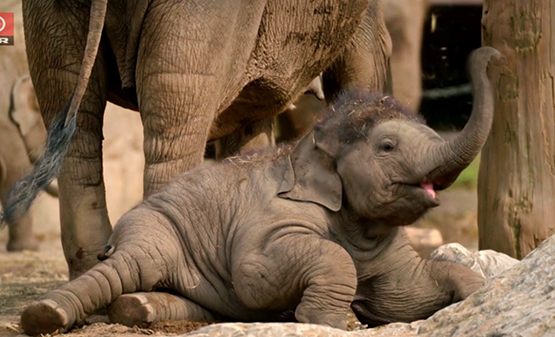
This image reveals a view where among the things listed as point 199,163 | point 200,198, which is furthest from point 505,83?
point 200,198

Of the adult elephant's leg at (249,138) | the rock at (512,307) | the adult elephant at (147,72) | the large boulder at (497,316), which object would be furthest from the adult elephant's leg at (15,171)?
the rock at (512,307)

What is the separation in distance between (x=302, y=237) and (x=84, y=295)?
2.54 feet

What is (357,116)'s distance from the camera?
4.31 m

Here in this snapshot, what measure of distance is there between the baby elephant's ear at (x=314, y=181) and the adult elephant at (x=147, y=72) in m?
0.73

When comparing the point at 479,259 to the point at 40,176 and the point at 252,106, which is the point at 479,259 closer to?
the point at 252,106

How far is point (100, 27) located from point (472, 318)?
2160mm

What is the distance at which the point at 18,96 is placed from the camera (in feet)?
37.0

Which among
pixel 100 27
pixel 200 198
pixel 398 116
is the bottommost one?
pixel 200 198

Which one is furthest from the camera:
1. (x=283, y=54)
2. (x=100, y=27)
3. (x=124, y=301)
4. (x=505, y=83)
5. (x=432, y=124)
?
(x=432, y=124)

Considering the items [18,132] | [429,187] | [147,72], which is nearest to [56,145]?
[147,72]

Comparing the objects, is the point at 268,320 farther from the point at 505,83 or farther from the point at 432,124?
the point at 432,124

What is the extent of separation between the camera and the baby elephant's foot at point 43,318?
396cm

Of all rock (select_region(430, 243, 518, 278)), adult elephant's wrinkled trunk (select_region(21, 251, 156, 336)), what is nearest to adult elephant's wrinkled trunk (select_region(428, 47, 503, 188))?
→ rock (select_region(430, 243, 518, 278))

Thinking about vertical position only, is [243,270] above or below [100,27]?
below
